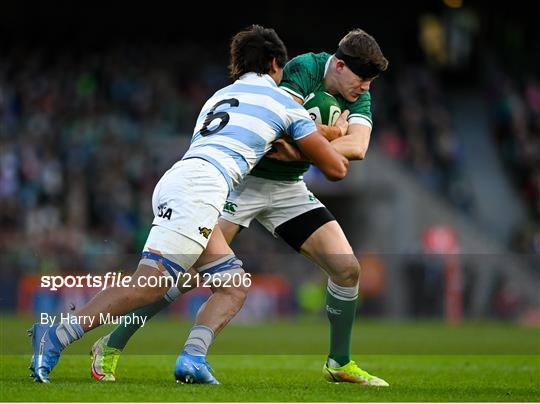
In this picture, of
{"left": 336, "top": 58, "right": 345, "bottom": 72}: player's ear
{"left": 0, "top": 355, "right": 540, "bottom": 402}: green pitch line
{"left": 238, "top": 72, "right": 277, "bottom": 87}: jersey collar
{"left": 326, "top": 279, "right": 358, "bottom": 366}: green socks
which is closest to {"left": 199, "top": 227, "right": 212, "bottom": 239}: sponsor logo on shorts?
{"left": 0, "top": 355, "right": 540, "bottom": 402}: green pitch line

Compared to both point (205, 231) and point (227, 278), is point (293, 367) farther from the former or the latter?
point (205, 231)

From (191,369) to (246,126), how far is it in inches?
61.3

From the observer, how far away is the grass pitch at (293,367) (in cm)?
A: 713

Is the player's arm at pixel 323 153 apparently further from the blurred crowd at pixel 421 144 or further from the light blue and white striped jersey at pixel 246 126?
the blurred crowd at pixel 421 144

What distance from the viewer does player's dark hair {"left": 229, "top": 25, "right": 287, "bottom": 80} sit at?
7.72 metres

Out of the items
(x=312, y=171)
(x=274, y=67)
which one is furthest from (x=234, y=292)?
(x=312, y=171)

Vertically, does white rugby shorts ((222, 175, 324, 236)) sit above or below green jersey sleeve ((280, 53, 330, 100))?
below

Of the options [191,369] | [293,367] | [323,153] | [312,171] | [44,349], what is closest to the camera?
[44,349]

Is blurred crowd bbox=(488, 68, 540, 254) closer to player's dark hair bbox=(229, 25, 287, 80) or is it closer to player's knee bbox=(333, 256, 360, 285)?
player's knee bbox=(333, 256, 360, 285)

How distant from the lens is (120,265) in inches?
754

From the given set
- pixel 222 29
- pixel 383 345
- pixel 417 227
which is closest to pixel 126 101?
pixel 222 29

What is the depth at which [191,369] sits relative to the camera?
7457mm

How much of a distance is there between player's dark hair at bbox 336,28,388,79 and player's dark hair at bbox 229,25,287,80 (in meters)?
0.72

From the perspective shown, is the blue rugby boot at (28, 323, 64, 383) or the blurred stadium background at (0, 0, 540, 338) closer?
the blue rugby boot at (28, 323, 64, 383)
